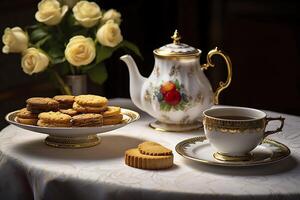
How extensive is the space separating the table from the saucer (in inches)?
0.6

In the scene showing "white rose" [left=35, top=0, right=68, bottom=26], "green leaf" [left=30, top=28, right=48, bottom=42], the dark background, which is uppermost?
"white rose" [left=35, top=0, right=68, bottom=26]

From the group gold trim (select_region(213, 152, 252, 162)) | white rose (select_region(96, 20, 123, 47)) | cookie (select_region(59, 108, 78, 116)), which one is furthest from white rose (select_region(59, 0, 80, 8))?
gold trim (select_region(213, 152, 252, 162))

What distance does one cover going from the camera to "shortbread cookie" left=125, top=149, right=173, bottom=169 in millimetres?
1224

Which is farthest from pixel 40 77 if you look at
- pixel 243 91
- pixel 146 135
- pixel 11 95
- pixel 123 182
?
pixel 123 182

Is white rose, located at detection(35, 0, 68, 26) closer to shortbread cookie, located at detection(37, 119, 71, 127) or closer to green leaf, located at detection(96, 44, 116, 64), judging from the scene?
green leaf, located at detection(96, 44, 116, 64)

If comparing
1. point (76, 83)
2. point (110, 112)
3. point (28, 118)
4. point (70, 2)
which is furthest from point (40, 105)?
point (70, 2)

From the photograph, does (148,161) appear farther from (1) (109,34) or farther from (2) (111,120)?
(1) (109,34)

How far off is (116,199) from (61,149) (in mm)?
272

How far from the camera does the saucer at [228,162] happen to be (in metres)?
1.22

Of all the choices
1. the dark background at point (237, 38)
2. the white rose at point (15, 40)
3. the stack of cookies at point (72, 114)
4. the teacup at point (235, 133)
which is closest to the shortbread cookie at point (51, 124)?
the stack of cookies at point (72, 114)

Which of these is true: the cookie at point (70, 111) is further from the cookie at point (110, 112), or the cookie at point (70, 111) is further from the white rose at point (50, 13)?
the white rose at point (50, 13)

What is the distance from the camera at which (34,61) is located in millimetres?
1672

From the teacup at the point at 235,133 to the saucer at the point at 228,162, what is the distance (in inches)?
0.8

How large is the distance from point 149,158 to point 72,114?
0.76ft
